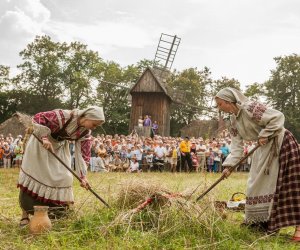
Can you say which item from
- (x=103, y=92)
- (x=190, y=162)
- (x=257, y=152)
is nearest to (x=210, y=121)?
(x=103, y=92)

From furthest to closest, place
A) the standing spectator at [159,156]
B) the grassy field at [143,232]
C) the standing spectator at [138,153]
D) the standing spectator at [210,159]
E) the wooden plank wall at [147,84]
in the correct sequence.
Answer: the wooden plank wall at [147,84] → the standing spectator at [210,159] → the standing spectator at [159,156] → the standing spectator at [138,153] → the grassy field at [143,232]

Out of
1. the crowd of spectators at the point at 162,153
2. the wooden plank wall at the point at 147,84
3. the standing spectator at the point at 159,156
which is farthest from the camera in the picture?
the wooden plank wall at the point at 147,84

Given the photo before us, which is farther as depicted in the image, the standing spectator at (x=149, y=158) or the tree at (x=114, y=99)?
the tree at (x=114, y=99)

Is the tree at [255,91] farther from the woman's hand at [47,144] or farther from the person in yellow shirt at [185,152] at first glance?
the woman's hand at [47,144]

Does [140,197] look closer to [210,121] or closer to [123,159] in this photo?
[123,159]

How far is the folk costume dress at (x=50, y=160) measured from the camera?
15.5 feet

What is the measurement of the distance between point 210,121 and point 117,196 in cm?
3473

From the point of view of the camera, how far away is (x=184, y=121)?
44.1 m

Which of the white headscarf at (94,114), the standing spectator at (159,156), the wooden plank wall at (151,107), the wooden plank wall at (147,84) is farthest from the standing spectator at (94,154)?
the wooden plank wall at (147,84)

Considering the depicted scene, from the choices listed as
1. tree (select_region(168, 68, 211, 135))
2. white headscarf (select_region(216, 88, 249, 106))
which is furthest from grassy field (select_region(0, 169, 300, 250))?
tree (select_region(168, 68, 211, 135))

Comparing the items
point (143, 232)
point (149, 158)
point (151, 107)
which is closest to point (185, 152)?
point (149, 158)

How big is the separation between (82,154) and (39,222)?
1.14 meters

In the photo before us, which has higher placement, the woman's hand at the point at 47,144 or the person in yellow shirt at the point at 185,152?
the woman's hand at the point at 47,144

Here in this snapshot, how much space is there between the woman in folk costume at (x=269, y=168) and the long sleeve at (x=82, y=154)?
1681mm
